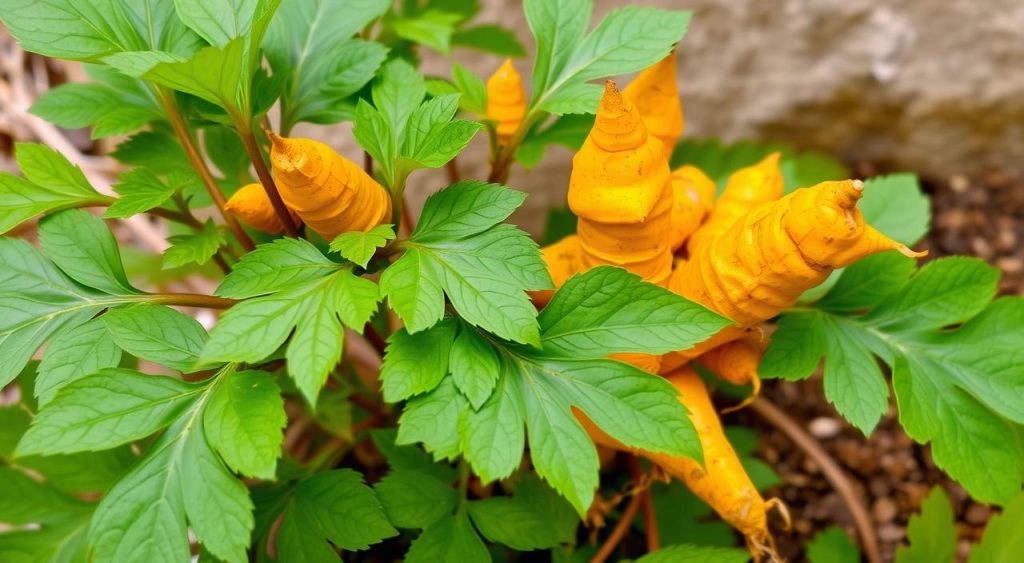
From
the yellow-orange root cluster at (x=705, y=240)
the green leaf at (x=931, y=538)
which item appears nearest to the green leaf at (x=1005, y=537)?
the green leaf at (x=931, y=538)

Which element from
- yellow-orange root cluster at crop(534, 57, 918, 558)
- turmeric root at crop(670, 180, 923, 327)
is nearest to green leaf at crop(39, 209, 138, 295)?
yellow-orange root cluster at crop(534, 57, 918, 558)

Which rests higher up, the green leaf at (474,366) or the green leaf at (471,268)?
the green leaf at (471,268)

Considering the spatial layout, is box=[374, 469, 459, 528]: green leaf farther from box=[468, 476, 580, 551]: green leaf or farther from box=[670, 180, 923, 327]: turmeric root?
box=[670, 180, 923, 327]: turmeric root

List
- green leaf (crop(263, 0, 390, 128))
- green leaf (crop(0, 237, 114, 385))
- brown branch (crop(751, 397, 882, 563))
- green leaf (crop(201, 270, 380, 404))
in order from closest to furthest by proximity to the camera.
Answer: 1. green leaf (crop(201, 270, 380, 404))
2. green leaf (crop(0, 237, 114, 385))
3. green leaf (crop(263, 0, 390, 128))
4. brown branch (crop(751, 397, 882, 563))

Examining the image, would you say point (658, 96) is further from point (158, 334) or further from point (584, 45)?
point (158, 334)

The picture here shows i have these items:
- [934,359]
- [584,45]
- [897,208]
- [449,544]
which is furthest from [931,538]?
[584,45]

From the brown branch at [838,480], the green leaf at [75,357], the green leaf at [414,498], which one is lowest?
the brown branch at [838,480]

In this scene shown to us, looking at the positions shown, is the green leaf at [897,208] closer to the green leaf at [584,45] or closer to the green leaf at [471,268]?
the green leaf at [584,45]
